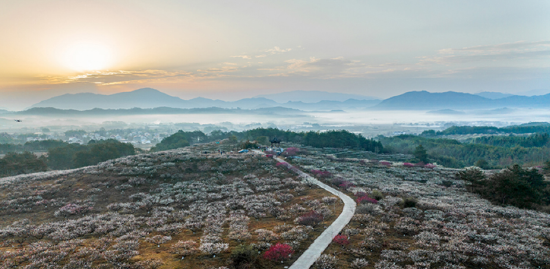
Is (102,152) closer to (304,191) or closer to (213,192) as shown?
(213,192)

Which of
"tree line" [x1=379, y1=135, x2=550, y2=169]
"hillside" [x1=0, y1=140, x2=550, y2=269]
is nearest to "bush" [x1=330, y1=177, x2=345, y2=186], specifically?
"hillside" [x1=0, y1=140, x2=550, y2=269]

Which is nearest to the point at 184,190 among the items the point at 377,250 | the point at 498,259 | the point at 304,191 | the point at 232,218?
the point at 232,218

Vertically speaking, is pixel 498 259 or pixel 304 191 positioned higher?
pixel 498 259

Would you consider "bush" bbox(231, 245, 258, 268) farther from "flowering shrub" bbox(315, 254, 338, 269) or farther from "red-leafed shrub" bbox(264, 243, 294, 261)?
"flowering shrub" bbox(315, 254, 338, 269)

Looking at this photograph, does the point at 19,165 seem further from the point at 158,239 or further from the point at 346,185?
the point at 346,185

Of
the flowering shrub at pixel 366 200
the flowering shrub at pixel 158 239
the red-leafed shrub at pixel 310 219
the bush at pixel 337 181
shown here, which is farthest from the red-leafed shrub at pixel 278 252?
the bush at pixel 337 181

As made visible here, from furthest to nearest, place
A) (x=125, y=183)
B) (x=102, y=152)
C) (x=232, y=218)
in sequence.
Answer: (x=102, y=152)
(x=125, y=183)
(x=232, y=218)

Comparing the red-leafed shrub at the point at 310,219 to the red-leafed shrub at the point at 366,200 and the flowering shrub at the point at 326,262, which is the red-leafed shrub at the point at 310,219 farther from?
the red-leafed shrub at the point at 366,200

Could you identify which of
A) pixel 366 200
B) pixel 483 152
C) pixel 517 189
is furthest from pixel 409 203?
pixel 483 152
